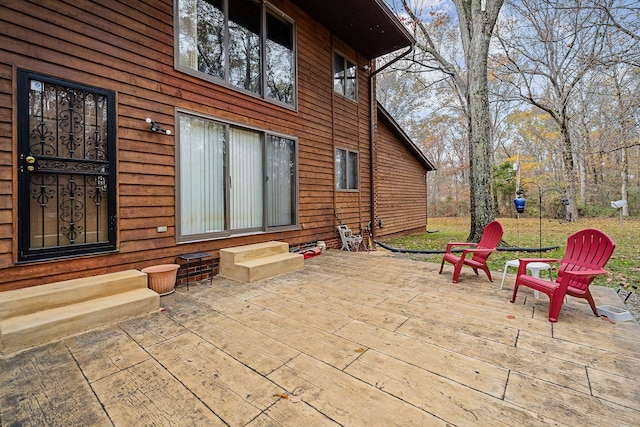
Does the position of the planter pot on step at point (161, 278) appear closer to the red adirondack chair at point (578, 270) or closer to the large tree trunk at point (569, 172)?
the red adirondack chair at point (578, 270)

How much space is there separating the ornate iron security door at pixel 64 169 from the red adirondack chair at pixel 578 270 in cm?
464

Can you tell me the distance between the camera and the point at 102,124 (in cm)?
325

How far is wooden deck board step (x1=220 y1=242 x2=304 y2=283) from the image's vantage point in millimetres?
3961

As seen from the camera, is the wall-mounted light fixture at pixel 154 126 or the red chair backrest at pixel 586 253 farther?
the wall-mounted light fixture at pixel 154 126

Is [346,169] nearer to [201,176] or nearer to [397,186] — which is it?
[397,186]

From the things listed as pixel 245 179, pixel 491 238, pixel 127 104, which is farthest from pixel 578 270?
pixel 127 104

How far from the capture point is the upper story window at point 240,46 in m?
4.11

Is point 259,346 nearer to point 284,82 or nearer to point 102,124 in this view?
point 102,124

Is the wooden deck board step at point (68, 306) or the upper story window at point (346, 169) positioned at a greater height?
the upper story window at point (346, 169)

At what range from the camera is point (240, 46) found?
15.8 feet

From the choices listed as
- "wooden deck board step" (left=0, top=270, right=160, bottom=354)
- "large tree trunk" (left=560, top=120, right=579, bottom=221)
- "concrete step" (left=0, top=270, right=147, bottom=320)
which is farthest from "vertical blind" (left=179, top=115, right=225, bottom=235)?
"large tree trunk" (left=560, top=120, right=579, bottom=221)

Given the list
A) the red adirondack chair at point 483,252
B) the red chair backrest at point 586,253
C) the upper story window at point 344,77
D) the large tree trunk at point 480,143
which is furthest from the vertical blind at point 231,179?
the large tree trunk at point 480,143

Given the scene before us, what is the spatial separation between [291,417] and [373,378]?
577 millimetres

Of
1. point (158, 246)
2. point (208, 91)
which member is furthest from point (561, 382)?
point (208, 91)
